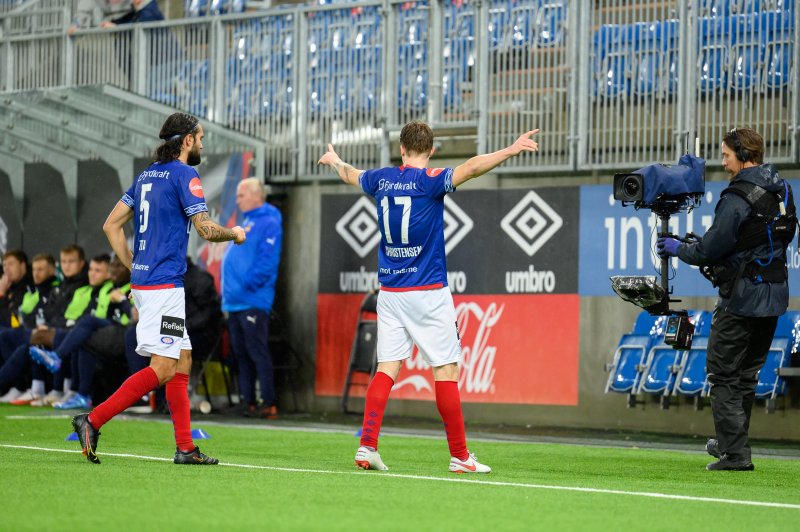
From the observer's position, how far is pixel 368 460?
28.9 ft

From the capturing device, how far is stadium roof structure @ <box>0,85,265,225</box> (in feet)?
55.3

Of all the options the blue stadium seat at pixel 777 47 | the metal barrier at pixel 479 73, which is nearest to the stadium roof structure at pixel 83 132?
the metal barrier at pixel 479 73

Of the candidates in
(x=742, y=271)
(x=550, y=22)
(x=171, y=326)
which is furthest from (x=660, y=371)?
(x=171, y=326)

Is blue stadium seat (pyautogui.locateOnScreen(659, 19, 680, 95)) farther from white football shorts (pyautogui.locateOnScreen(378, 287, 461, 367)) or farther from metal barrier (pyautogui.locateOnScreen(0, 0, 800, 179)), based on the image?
white football shorts (pyautogui.locateOnScreen(378, 287, 461, 367))

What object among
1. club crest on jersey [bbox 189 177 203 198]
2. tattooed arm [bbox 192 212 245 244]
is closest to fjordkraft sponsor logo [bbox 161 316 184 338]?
tattooed arm [bbox 192 212 245 244]

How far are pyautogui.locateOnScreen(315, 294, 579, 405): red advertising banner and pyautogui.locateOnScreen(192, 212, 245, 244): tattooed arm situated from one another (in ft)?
20.5

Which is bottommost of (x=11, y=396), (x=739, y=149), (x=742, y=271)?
(x=11, y=396)

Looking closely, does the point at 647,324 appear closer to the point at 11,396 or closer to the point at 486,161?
the point at 486,161

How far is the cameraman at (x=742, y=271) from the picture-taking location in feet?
30.9

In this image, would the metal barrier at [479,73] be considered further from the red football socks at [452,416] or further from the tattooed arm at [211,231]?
the tattooed arm at [211,231]

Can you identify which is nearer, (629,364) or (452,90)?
(629,364)

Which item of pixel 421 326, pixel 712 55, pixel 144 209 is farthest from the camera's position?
pixel 712 55

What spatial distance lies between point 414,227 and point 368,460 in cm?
149

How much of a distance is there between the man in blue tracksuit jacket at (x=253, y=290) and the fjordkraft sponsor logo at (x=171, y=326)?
6.38m
